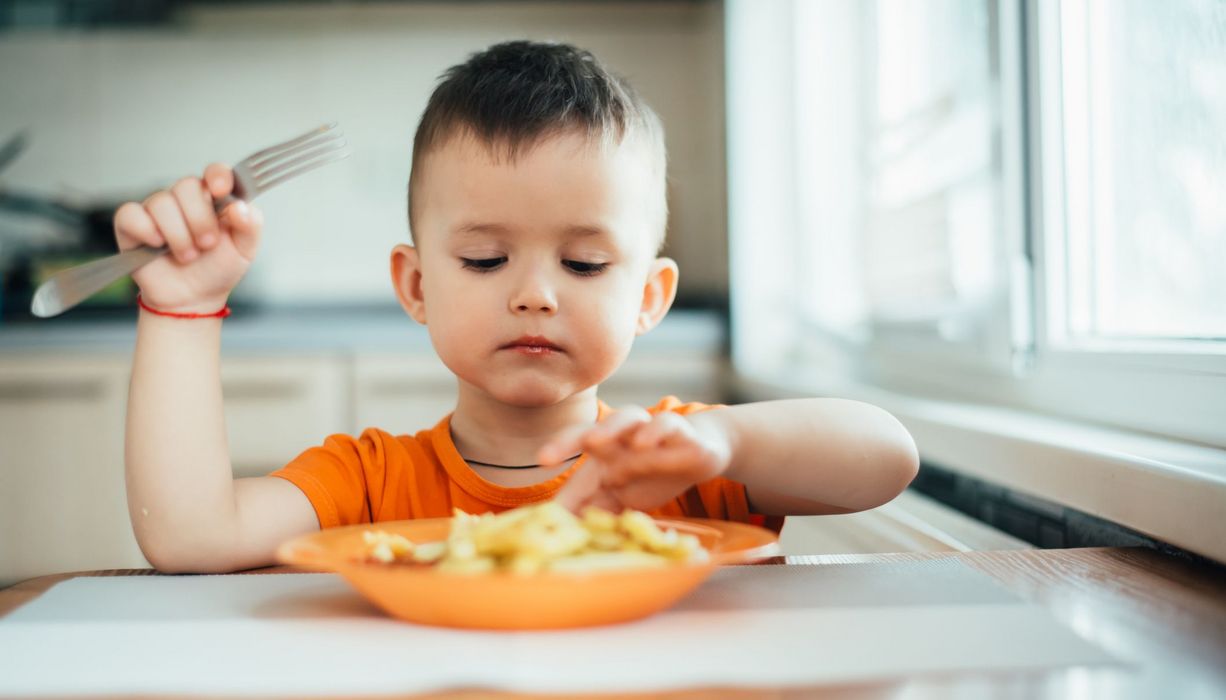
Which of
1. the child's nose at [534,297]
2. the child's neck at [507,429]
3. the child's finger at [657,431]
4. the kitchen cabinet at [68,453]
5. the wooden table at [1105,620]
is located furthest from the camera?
the kitchen cabinet at [68,453]

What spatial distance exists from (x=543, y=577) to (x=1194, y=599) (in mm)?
391

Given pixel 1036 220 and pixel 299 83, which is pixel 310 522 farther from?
pixel 299 83

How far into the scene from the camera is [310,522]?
0.88 meters

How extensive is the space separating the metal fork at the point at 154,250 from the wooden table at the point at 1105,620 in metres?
0.18

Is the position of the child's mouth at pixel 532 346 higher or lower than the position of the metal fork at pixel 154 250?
lower

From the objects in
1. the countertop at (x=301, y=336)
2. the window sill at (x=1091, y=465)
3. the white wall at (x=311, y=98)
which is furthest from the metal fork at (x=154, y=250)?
the white wall at (x=311, y=98)

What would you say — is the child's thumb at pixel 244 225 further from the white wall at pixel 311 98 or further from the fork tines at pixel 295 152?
the white wall at pixel 311 98

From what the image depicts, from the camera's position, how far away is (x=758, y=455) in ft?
2.50

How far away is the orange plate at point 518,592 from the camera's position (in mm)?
509

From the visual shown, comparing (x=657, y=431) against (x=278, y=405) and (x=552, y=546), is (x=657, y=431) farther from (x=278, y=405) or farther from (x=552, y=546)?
(x=278, y=405)

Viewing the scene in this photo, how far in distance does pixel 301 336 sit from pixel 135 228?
1807 mm

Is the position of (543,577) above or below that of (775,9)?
below

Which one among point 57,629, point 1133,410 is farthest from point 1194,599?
point 57,629

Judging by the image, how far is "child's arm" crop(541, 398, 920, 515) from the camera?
2.04 ft
